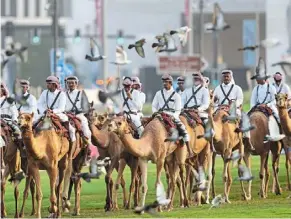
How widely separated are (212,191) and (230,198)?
625 millimetres

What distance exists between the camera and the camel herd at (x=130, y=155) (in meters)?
35.4

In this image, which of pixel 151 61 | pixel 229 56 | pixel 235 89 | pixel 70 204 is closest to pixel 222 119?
pixel 235 89

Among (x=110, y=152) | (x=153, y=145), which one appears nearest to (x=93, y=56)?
(x=110, y=152)

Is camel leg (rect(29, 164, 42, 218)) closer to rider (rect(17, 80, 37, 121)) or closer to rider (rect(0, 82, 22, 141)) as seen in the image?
rider (rect(17, 80, 37, 121))

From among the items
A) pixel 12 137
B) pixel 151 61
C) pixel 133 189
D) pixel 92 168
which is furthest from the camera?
pixel 151 61

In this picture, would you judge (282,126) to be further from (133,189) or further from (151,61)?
(151,61)

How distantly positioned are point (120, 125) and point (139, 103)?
4.66 metres

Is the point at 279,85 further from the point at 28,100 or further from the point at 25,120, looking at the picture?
the point at 25,120

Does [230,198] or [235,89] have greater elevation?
[235,89]

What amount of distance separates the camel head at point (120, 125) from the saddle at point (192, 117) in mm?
3865

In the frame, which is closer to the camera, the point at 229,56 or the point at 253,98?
the point at 253,98

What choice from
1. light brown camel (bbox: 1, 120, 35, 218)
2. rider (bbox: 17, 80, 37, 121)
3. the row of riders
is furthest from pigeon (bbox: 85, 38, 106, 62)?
light brown camel (bbox: 1, 120, 35, 218)

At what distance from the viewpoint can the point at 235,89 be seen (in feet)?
136

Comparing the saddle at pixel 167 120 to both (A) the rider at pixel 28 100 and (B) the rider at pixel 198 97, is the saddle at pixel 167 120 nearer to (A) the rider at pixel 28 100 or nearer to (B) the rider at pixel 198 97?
(B) the rider at pixel 198 97
